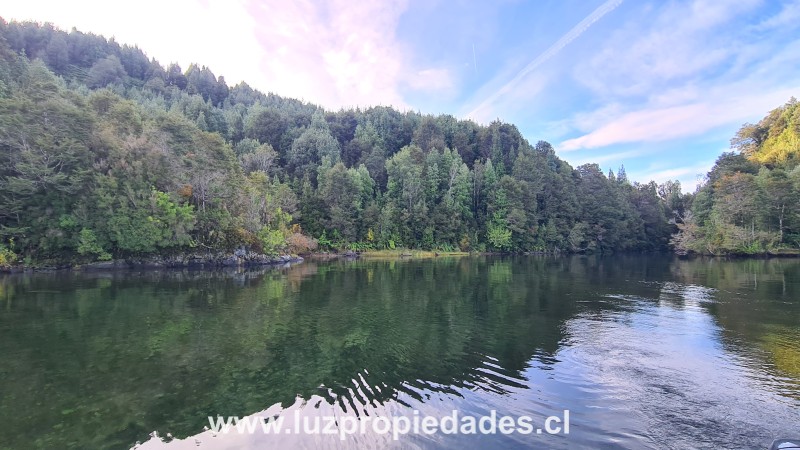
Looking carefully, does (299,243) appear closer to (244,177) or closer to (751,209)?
(244,177)

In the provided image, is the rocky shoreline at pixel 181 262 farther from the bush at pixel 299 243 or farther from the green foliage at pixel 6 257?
the bush at pixel 299 243

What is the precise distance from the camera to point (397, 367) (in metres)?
12.2

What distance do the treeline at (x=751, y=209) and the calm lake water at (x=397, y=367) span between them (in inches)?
2054

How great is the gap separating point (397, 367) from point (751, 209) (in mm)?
76409

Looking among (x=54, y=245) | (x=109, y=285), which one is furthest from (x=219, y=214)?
(x=109, y=285)

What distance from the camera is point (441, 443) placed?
7.80 metres

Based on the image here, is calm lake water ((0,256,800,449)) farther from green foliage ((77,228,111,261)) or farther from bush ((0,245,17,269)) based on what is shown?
bush ((0,245,17,269))

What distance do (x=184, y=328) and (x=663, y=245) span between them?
118 metres

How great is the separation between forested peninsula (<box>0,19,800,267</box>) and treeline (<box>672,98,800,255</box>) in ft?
0.87

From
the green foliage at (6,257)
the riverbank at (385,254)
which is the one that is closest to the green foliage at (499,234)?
the riverbank at (385,254)

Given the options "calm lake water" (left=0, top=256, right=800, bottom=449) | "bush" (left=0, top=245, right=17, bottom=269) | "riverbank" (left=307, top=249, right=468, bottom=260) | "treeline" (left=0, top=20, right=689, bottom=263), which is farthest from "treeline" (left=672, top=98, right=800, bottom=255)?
"bush" (left=0, top=245, right=17, bottom=269)

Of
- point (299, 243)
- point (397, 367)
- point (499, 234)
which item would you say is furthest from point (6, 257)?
point (499, 234)

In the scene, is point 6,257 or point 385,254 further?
point 385,254

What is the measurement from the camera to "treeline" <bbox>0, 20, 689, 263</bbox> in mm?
41188
